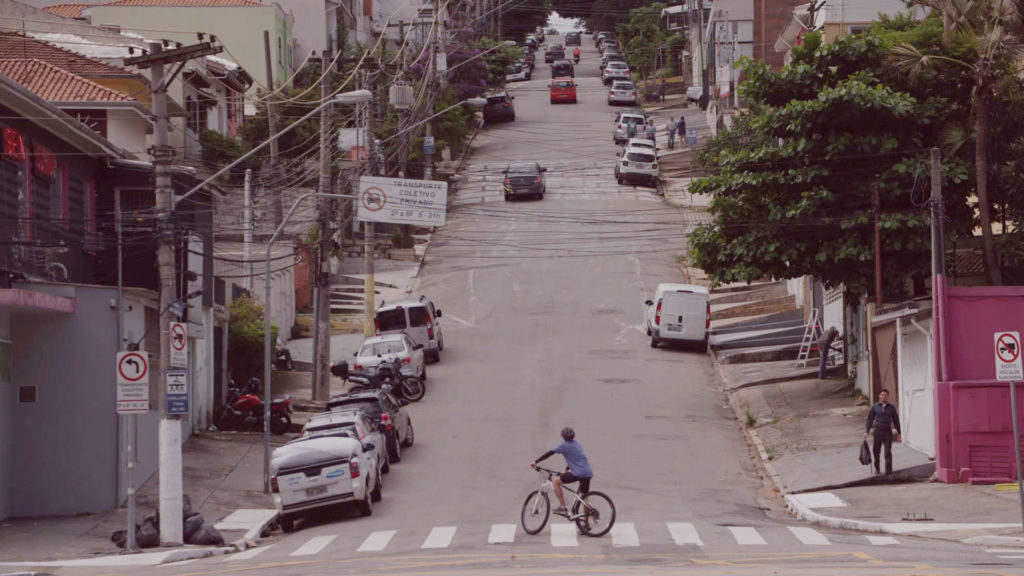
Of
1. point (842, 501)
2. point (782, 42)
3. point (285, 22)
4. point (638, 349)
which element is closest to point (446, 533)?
point (842, 501)

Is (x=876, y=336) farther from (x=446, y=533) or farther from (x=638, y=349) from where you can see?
(x=446, y=533)

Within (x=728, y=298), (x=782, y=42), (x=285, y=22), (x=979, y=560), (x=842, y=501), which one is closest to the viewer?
(x=979, y=560)

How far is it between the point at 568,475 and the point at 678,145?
62.0 m

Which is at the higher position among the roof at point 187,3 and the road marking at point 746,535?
the roof at point 187,3

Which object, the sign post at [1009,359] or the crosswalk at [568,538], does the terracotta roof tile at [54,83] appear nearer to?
the crosswalk at [568,538]

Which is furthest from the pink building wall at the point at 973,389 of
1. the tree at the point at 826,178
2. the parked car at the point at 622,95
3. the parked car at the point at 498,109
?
the parked car at the point at 622,95

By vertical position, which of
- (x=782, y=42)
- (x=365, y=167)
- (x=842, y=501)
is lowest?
(x=842, y=501)

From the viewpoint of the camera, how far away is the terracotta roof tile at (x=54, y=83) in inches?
1344

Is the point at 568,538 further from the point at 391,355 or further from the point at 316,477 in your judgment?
the point at 391,355

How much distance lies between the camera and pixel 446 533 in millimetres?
21797

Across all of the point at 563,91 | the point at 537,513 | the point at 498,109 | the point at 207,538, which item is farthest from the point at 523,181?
the point at 537,513

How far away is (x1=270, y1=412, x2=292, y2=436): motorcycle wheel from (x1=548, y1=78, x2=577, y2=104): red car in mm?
67467

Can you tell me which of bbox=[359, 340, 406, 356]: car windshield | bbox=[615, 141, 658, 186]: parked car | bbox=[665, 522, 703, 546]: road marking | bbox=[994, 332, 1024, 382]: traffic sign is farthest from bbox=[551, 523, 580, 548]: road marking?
bbox=[615, 141, 658, 186]: parked car

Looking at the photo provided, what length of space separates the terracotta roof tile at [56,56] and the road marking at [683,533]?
2266 centimetres
